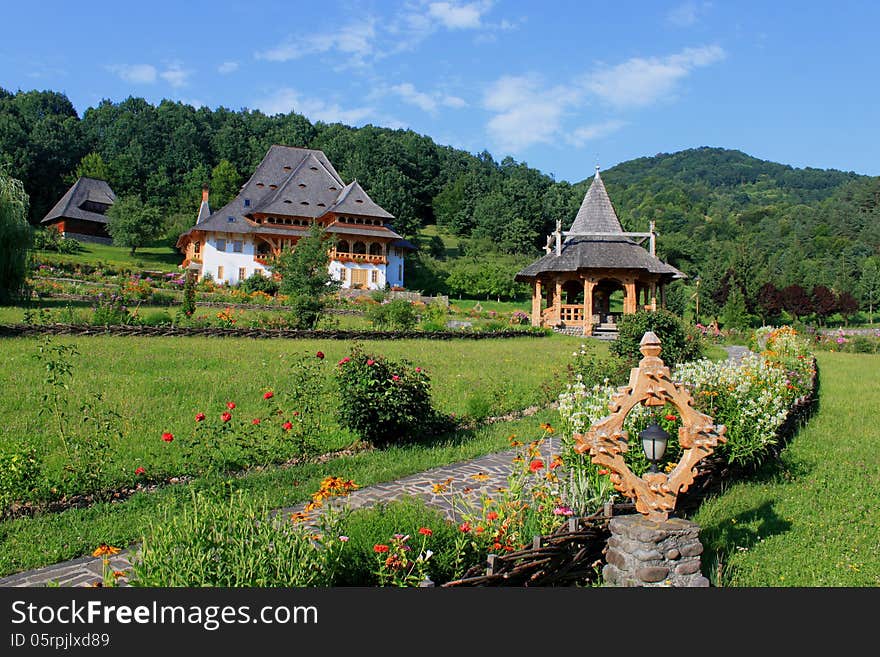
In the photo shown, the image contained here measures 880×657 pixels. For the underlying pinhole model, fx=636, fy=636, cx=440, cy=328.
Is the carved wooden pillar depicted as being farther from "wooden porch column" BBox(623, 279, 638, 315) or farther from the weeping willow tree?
the weeping willow tree

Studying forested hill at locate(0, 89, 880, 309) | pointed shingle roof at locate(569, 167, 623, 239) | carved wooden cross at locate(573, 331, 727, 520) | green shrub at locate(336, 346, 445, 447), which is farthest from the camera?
forested hill at locate(0, 89, 880, 309)

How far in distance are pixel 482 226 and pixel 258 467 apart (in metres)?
56.4

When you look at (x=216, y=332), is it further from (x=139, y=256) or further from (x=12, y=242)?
(x=139, y=256)

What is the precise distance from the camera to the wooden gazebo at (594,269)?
2523 centimetres

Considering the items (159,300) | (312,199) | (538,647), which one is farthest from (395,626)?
(312,199)

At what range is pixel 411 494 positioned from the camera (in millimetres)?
5828

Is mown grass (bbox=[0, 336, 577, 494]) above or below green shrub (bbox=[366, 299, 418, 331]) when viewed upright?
below

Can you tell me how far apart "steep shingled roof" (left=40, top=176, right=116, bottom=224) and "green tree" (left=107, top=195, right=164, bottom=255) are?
5055mm

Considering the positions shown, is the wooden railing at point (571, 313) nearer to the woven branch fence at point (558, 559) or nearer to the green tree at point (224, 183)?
the woven branch fence at point (558, 559)

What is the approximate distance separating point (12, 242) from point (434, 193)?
61.4 metres

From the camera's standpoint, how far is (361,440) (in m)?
7.77

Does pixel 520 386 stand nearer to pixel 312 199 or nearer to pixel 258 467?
pixel 258 467

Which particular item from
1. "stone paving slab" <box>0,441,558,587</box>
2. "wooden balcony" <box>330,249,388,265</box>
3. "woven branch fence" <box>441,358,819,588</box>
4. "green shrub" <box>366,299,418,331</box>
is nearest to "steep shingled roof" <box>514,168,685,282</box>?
"green shrub" <box>366,299,418,331</box>

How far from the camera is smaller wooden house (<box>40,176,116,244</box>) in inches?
1959
